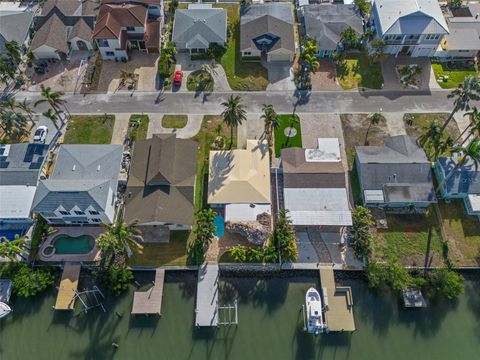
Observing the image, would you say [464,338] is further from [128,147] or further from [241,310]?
[128,147]

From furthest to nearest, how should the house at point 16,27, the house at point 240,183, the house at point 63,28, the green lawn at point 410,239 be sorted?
the house at point 16,27
the house at point 63,28
the house at point 240,183
the green lawn at point 410,239

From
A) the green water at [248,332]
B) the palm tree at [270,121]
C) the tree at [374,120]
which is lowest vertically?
the green water at [248,332]

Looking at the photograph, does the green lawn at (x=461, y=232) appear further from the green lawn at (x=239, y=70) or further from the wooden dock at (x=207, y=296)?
the green lawn at (x=239, y=70)

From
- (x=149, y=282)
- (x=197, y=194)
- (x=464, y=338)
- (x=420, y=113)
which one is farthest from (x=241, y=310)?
(x=420, y=113)

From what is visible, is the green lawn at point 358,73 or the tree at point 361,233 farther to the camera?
the green lawn at point 358,73

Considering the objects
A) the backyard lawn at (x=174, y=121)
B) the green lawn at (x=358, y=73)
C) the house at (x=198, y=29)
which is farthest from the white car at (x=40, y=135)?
the green lawn at (x=358, y=73)

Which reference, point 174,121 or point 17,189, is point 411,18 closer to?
point 174,121
